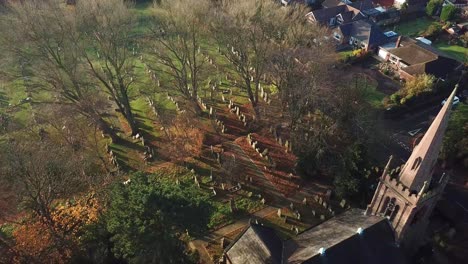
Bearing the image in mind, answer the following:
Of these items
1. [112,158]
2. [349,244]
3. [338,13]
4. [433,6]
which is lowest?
[112,158]

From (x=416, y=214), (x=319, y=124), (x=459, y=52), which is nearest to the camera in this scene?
(x=416, y=214)

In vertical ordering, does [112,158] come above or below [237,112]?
below

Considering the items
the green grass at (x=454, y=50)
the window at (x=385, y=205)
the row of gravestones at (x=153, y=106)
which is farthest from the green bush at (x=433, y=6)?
the window at (x=385, y=205)

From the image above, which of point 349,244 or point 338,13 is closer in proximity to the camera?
point 349,244

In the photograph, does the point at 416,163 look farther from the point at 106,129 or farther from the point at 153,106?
the point at 153,106

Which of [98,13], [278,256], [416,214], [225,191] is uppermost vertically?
[98,13]

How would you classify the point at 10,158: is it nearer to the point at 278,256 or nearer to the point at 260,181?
the point at 278,256

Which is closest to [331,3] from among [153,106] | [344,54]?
[344,54]

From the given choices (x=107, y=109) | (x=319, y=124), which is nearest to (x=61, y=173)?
(x=107, y=109)
